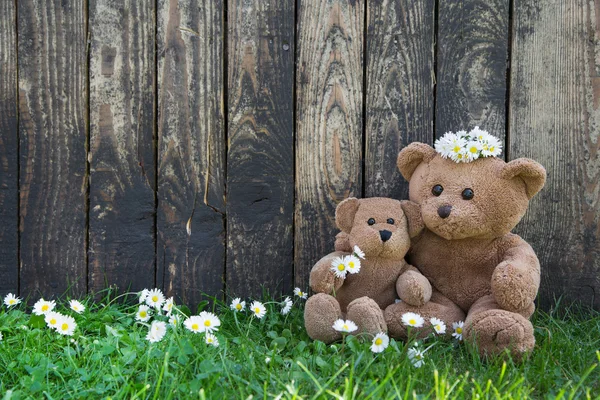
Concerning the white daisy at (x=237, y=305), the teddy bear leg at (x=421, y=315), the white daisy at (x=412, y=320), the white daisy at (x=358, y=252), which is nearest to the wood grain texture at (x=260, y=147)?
the white daisy at (x=237, y=305)

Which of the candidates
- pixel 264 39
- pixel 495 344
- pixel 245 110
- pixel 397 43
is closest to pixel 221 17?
pixel 264 39

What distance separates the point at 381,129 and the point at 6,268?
4.90 feet

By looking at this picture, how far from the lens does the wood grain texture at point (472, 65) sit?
2.65 m

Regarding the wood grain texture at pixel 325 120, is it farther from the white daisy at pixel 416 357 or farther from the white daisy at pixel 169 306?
the white daisy at pixel 416 357

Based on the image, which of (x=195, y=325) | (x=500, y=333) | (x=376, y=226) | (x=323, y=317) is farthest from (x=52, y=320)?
(x=500, y=333)

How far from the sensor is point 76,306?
249 centimetres

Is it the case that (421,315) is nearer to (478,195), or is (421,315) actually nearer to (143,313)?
(478,195)

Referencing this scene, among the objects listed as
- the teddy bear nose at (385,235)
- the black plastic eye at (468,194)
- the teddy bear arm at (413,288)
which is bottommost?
the teddy bear arm at (413,288)

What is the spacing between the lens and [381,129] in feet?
8.82

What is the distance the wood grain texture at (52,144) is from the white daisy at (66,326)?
454 millimetres

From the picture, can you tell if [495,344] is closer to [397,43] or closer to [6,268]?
[397,43]

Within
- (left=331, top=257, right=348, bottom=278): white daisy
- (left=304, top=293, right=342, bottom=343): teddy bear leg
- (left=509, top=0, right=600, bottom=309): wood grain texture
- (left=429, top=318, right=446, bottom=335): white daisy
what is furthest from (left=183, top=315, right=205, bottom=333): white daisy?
(left=509, top=0, right=600, bottom=309): wood grain texture

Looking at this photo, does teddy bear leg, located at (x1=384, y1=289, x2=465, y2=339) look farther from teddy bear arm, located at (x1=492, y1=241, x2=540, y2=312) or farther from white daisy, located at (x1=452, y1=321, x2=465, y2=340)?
teddy bear arm, located at (x1=492, y1=241, x2=540, y2=312)

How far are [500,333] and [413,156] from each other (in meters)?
0.67
